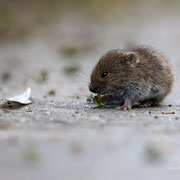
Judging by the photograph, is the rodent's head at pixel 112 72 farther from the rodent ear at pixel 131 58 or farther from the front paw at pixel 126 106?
the front paw at pixel 126 106

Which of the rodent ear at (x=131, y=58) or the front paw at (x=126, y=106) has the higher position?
the rodent ear at (x=131, y=58)

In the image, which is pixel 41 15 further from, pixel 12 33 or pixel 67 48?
pixel 67 48

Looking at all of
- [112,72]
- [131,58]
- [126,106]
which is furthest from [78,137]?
[131,58]

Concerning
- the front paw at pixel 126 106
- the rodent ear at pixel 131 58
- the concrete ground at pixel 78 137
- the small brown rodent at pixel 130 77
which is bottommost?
the concrete ground at pixel 78 137

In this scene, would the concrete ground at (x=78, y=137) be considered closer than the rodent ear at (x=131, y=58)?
Yes

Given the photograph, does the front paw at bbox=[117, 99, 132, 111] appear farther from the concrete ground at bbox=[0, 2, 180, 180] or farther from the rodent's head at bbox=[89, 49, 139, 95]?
the rodent's head at bbox=[89, 49, 139, 95]

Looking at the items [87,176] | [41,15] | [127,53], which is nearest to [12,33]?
[41,15]

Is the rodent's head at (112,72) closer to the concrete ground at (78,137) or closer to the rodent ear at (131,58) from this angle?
the rodent ear at (131,58)

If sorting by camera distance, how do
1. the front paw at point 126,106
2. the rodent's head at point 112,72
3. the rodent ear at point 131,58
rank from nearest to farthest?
the front paw at point 126,106 < the rodent's head at point 112,72 < the rodent ear at point 131,58

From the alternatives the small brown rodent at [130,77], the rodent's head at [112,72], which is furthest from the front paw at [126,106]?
the rodent's head at [112,72]

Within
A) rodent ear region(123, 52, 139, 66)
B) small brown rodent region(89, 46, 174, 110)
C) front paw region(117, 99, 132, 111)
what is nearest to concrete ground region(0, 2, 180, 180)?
front paw region(117, 99, 132, 111)

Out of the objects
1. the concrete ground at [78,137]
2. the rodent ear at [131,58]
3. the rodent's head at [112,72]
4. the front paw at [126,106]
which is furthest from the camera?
the rodent ear at [131,58]
